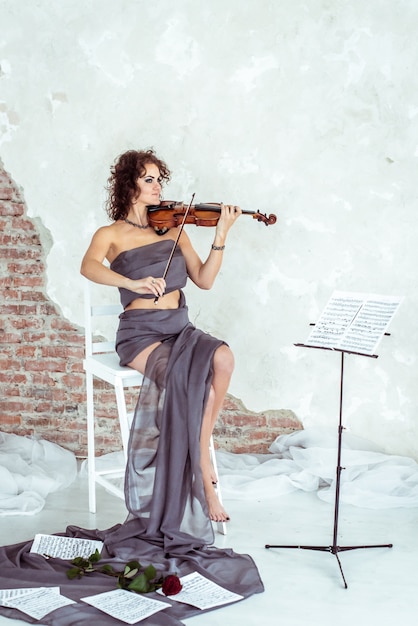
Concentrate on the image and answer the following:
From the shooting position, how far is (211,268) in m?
3.62

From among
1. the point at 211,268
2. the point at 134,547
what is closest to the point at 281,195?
the point at 211,268

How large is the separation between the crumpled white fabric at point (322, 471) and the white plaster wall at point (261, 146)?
0.38ft

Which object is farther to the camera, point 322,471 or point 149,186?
point 322,471

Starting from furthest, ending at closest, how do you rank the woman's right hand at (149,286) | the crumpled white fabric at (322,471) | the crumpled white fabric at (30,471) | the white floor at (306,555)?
the crumpled white fabric at (322,471)
the crumpled white fabric at (30,471)
the woman's right hand at (149,286)
the white floor at (306,555)

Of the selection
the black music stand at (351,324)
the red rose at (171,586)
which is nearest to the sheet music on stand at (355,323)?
the black music stand at (351,324)

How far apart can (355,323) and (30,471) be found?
186 centimetres

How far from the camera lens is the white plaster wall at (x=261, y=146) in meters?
4.01

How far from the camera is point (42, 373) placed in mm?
4348

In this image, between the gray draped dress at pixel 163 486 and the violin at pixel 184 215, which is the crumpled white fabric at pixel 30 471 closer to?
the gray draped dress at pixel 163 486

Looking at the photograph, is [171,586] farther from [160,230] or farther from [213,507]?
[160,230]

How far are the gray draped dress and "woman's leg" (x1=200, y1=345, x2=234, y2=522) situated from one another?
0.15ft

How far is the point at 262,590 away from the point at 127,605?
0.46 m

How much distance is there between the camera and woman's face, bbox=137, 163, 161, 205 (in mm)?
3557

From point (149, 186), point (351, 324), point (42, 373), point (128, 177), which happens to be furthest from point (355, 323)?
point (42, 373)
